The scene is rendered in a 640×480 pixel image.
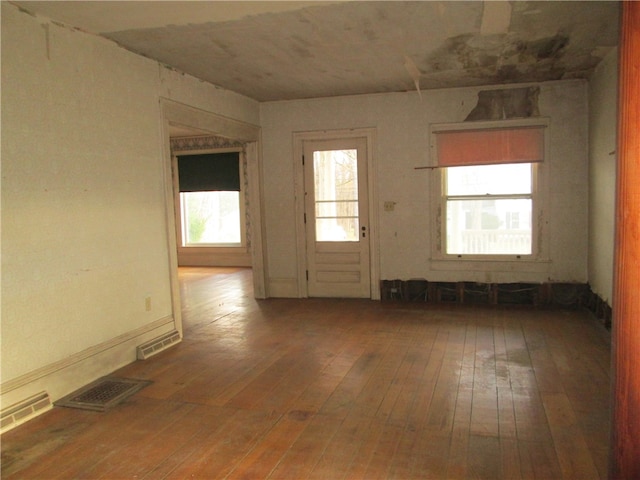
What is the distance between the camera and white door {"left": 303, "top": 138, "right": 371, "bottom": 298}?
21.4 ft

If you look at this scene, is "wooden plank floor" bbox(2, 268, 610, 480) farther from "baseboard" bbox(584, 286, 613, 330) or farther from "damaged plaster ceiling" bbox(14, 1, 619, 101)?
"damaged plaster ceiling" bbox(14, 1, 619, 101)

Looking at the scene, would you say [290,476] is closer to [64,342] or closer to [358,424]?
[358,424]

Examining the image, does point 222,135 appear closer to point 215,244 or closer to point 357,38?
point 357,38

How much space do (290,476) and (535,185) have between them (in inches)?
191

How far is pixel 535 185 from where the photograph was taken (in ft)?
19.4

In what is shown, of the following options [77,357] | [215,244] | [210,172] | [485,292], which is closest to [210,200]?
[210,172]

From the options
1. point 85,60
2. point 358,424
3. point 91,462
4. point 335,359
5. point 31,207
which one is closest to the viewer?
point 91,462

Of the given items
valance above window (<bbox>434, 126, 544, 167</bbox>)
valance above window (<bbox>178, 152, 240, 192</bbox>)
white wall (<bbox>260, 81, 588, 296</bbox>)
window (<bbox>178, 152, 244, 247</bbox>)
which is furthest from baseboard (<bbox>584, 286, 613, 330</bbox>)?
valance above window (<bbox>178, 152, 240, 192</bbox>)

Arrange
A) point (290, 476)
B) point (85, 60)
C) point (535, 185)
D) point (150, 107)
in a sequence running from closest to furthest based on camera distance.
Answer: point (290, 476) < point (85, 60) < point (150, 107) < point (535, 185)

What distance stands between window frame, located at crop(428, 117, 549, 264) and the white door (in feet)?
2.95

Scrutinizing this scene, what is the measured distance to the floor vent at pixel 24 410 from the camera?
299 centimetres

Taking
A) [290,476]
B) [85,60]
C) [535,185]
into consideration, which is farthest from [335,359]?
[535,185]

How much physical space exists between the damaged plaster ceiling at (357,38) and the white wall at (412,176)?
1.64 feet

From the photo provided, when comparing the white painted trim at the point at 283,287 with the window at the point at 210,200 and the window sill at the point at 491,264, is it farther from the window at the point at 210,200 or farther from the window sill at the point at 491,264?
the window at the point at 210,200
